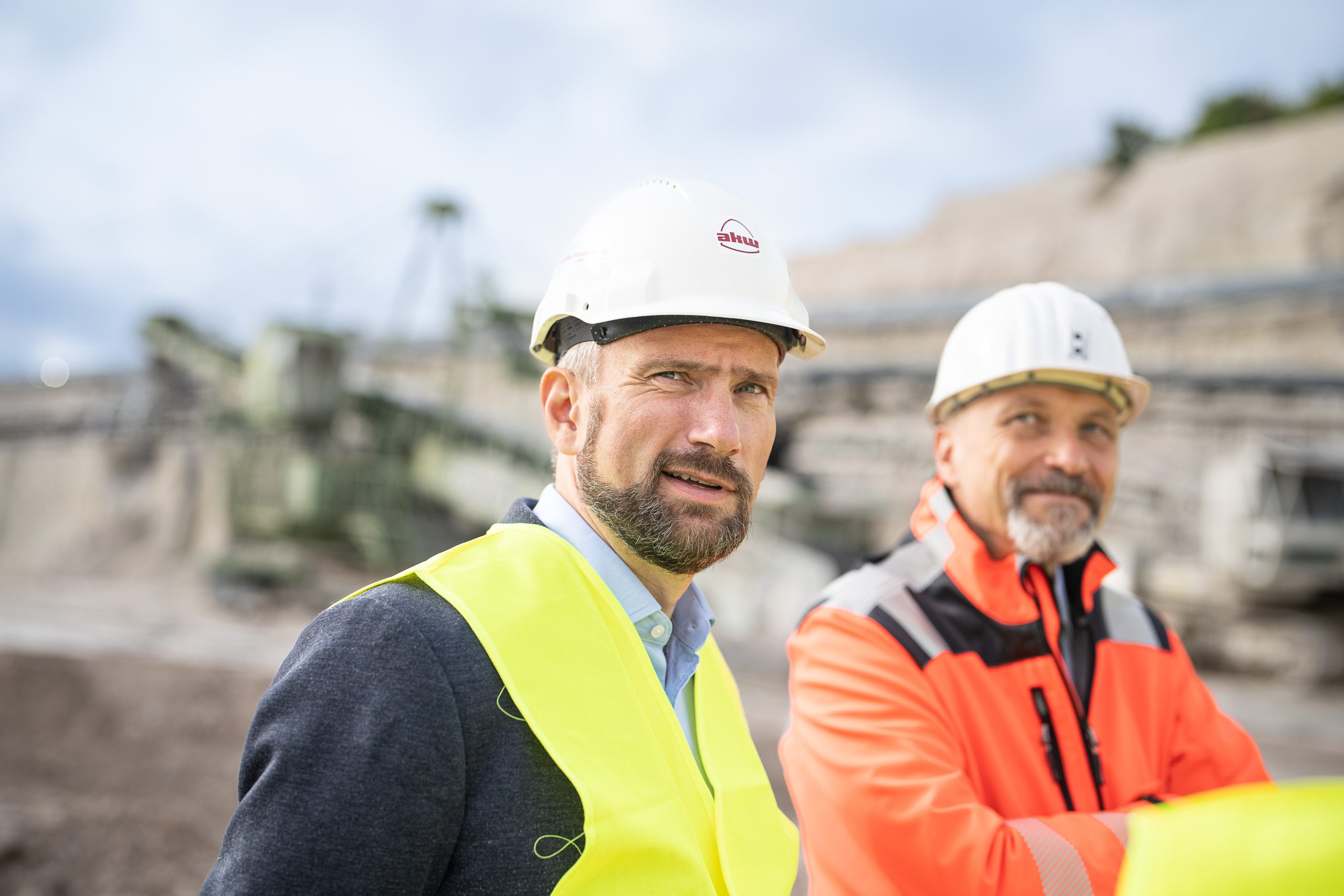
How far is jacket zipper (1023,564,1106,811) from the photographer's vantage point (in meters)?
2.11

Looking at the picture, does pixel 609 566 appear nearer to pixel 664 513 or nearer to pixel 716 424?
pixel 664 513

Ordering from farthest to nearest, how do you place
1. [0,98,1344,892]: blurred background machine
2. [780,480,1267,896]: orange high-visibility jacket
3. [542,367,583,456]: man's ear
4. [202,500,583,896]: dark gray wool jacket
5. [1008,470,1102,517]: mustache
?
[0,98,1344,892]: blurred background machine < [1008,470,1102,517]: mustache < [780,480,1267,896]: orange high-visibility jacket < [542,367,583,456]: man's ear < [202,500,583,896]: dark gray wool jacket

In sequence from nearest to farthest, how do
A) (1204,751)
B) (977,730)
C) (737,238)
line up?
1. (737,238)
2. (977,730)
3. (1204,751)

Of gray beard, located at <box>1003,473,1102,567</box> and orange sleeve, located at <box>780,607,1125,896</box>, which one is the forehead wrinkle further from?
gray beard, located at <box>1003,473,1102,567</box>

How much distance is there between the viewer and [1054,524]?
241 cm

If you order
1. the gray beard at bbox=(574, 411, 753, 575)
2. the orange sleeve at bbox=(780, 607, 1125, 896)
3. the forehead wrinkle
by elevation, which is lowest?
the orange sleeve at bbox=(780, 607, 1125, 896)

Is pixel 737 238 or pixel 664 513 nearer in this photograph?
pixel 664 513

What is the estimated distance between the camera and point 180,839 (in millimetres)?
6215

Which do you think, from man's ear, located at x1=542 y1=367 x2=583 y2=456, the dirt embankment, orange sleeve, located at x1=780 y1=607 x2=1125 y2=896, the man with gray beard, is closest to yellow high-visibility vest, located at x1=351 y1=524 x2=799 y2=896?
the man with gray beard

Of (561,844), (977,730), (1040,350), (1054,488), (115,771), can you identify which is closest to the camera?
(561,844)

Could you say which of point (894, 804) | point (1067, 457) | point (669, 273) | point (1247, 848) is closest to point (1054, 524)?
point (1067, 457)

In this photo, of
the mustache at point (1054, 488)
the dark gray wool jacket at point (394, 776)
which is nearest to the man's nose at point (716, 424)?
the dark gray wool jacket at point (394, 776)

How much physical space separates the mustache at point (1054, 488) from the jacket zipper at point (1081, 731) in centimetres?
37

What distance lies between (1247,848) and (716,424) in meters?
1.11
